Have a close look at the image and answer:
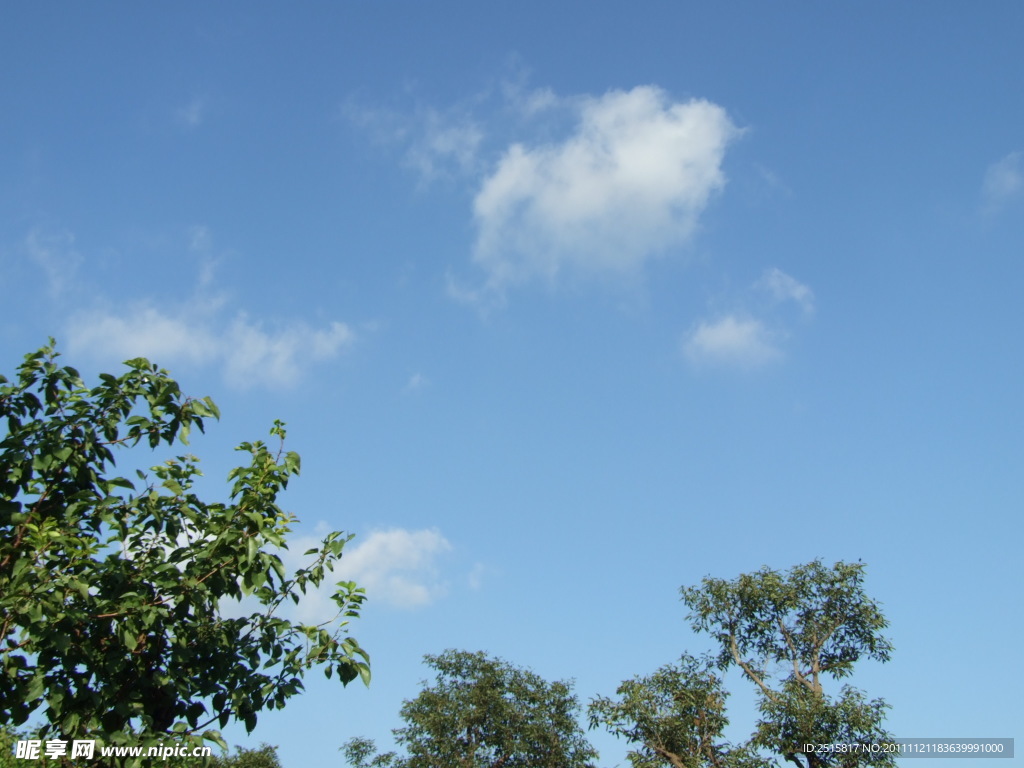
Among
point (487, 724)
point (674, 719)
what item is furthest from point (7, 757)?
point (487, 724)

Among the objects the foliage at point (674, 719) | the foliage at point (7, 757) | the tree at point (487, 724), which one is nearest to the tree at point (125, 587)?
the foliage at point (7, 757)

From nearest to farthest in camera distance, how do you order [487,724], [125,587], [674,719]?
[125,587], [674,719], [487,724]

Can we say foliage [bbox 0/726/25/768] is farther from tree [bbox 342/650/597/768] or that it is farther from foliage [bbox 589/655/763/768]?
tree [bbox 342/650/597/768]

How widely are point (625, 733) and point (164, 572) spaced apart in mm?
33526

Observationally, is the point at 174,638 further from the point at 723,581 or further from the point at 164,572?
the point at 723,581

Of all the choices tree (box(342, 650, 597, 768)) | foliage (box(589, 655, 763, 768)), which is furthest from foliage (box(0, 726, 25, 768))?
tree (box(342, 650, 597, 768))

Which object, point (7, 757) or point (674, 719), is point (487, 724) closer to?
point (674, 719)

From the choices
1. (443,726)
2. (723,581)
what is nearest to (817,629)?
(723,581)

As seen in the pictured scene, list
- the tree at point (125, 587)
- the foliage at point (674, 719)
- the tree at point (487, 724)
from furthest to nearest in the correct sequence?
the tree at point (487, 724) < the foliage at point (674, 719) < the tree at point (125, 587)

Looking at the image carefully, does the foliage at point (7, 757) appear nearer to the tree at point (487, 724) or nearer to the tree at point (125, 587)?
the tree at point (125, 587)

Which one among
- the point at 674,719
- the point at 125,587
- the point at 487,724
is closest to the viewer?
the point at 125,587

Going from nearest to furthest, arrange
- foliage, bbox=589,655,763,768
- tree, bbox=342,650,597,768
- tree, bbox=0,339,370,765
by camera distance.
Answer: tree, bbox=0,339,370,765 < foliage, bbox=589,655,763,768 < tree, bbox=342,650,597,768

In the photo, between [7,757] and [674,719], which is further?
[674,719]

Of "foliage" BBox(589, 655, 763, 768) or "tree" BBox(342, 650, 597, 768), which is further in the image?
"tree" BBox(342, 650, 597, 768)
